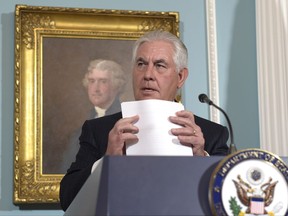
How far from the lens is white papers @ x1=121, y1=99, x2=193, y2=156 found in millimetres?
2436

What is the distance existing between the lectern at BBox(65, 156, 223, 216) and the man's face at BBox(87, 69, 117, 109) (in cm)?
253

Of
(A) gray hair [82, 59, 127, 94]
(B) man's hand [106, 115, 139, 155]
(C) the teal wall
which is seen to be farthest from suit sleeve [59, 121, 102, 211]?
(C) the teal wall

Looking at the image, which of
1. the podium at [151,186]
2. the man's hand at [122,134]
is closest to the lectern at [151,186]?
the podium at [151,186]

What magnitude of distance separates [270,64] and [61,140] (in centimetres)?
146

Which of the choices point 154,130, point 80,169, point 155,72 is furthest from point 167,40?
point 154,130

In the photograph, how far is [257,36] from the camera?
4.63m

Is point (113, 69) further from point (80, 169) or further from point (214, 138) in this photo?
point (80, 169)

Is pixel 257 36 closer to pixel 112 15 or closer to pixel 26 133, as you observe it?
pixel 112 15

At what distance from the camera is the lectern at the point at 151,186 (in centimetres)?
174

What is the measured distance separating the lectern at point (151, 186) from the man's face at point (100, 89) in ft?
8.31

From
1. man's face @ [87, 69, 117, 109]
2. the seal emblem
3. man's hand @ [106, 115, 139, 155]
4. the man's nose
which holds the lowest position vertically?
the seal emblem

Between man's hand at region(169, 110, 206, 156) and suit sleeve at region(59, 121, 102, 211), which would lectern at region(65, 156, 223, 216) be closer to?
man's hand at region(169, 110, 206, 156)

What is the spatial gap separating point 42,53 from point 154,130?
6.59ft

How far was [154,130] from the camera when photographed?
246cm
